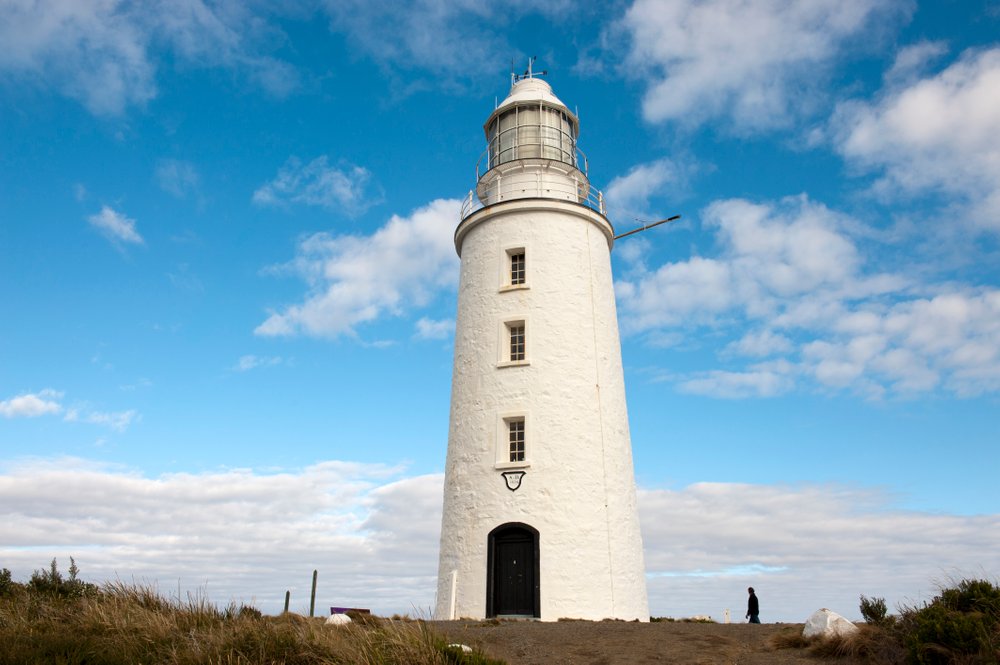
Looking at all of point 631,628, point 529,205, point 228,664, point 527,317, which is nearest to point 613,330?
point 527,317

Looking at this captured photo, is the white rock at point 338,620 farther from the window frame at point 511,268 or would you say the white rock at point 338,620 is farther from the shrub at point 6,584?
the window frame at point 511,268

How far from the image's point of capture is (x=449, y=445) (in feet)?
70.1

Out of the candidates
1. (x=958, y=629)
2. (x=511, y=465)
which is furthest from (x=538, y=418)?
(x=958, y=629)

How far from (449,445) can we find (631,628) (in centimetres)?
796

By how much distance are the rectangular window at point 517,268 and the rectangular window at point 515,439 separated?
13.1 ft

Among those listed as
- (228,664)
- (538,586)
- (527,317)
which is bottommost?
(228,664)

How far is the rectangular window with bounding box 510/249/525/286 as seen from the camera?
2220 centimetres

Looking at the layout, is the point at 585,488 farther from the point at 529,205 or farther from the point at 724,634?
the point at 529,205

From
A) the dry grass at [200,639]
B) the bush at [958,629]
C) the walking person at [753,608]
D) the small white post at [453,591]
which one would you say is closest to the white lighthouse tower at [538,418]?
the small white post at [453,591]

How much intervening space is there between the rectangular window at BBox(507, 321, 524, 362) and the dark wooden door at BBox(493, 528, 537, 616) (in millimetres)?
4585

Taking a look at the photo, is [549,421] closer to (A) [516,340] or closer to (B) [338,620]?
(A) [516,340]

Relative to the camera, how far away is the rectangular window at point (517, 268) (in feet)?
72.8

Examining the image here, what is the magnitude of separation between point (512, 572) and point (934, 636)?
10294 mm

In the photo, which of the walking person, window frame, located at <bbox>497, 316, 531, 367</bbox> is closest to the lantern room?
window frame, located at <bbox>497, 316, 531, 367</bbox>
